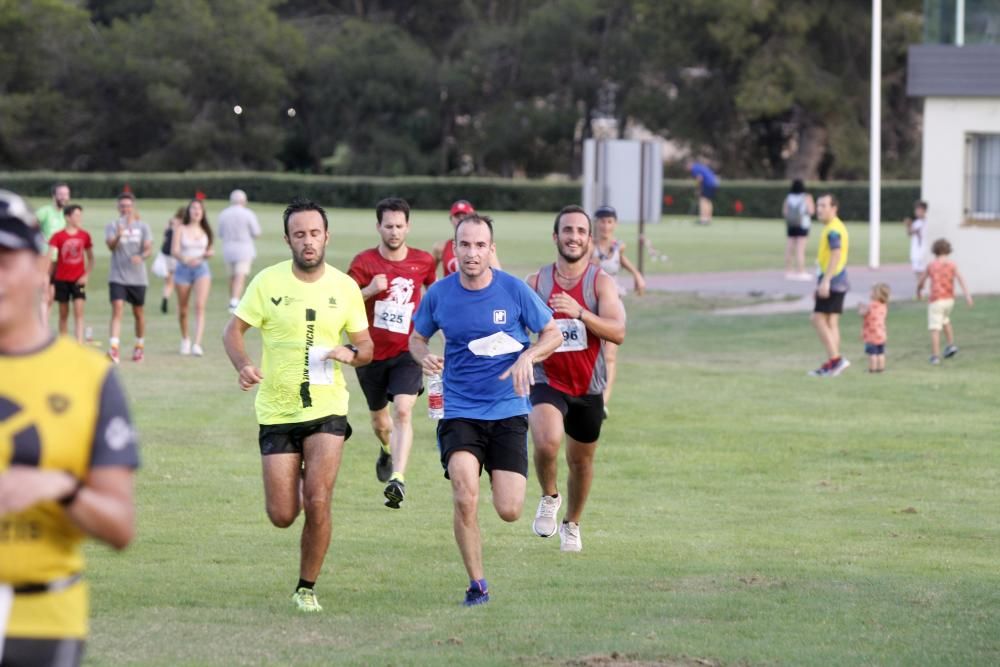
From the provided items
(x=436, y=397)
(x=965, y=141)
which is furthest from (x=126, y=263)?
(x=965, y=141)

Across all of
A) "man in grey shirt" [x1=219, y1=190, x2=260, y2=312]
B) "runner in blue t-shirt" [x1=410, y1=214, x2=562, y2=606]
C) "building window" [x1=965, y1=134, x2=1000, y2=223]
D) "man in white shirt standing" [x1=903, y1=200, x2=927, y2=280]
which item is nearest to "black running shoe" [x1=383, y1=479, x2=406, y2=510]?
"runner in blue t-shirt" [x1=410, y1=214, x2=562, y2=606]

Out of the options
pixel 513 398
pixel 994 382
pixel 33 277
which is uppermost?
pixel 33 277

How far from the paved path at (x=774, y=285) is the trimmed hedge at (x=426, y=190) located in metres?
29.8

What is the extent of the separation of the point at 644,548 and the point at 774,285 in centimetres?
2532

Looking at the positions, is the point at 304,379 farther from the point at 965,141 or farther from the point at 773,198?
the point at 773,198

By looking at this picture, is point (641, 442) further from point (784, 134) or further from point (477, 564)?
Result: point (784, 134)

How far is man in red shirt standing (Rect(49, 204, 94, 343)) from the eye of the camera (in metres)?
22.1

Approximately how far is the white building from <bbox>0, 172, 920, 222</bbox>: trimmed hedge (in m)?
38.0

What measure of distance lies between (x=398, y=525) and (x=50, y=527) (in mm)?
7604

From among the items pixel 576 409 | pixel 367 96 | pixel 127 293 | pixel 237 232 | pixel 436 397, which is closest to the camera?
pixel 436 397

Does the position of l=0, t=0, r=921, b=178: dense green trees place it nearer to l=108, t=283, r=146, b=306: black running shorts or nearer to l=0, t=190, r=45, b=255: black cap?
l=108, t=283, r=146, b=306: black running shorts

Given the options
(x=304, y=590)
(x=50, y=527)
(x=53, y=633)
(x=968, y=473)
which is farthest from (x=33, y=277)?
(x=968, y=473)

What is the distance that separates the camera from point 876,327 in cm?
2134

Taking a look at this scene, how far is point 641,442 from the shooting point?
52.1ft
